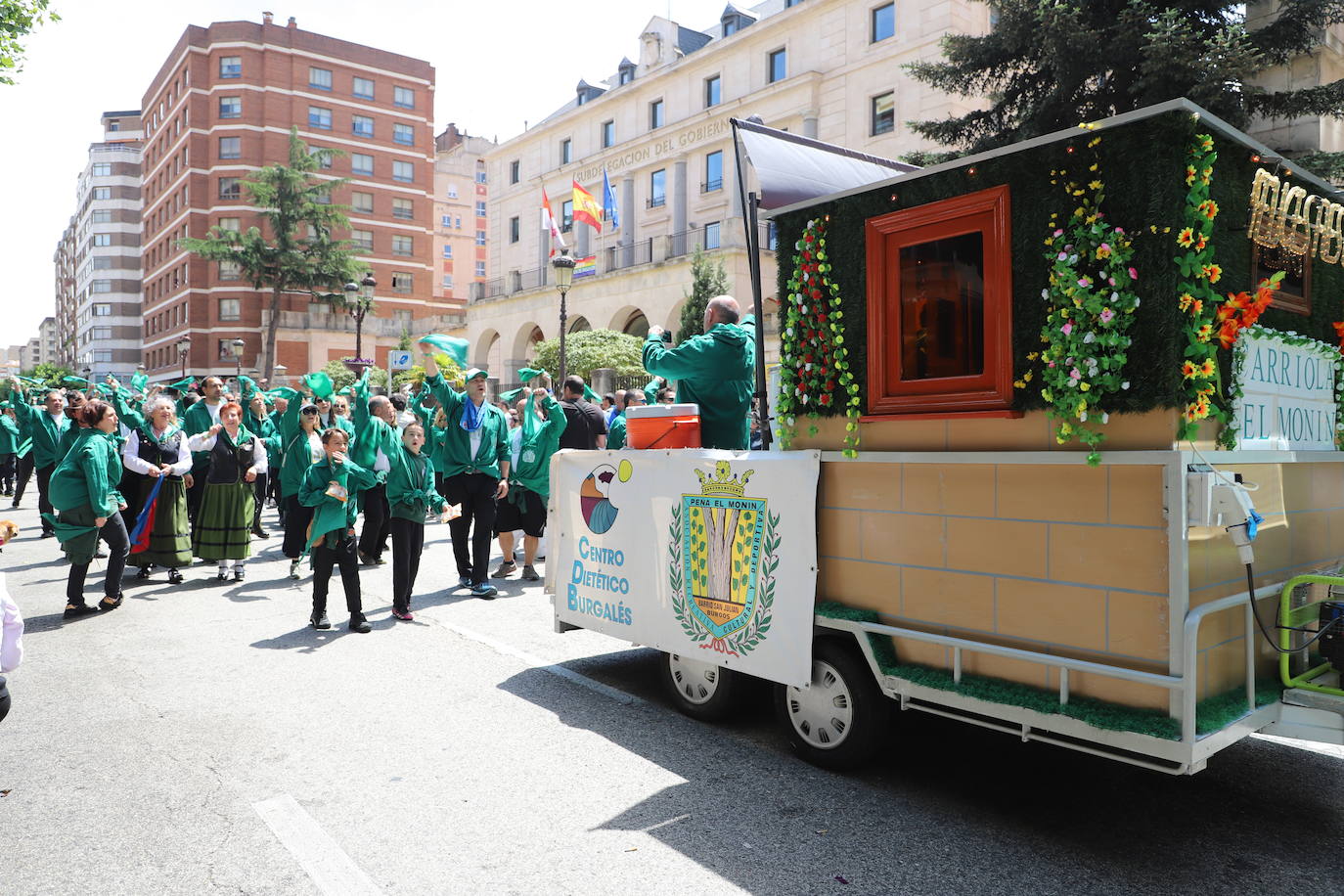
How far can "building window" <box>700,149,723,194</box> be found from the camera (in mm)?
40094

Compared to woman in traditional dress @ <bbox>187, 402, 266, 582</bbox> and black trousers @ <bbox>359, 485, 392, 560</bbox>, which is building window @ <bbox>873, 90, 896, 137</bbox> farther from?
woman in traditional dress @ <bbox>187, 402, 266, 582</bbox>

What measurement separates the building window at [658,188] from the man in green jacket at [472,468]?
35.1 metres

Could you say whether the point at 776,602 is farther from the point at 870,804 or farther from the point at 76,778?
the point at 76,778

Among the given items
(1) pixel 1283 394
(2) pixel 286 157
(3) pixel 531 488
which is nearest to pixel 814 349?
(1) pixel 1283 394

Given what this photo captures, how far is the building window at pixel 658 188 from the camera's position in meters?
42.9

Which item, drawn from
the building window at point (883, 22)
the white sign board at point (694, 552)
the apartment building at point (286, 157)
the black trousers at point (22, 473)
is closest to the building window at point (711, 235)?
the building window at point (883, 22)

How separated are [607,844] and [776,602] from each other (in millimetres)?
1484

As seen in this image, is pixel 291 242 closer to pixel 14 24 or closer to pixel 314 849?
pixel 14 24

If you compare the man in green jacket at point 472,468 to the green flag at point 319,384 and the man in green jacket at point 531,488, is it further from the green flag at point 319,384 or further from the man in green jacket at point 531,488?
the green flag at point 319,384

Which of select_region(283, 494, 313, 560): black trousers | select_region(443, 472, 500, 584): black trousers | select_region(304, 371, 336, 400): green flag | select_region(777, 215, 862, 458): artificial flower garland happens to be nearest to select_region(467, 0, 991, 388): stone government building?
select_region(304, 371, 336, 400): green flag

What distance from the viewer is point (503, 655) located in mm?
6871

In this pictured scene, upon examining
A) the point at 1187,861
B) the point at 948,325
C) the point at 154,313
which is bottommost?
the point at 1187,861

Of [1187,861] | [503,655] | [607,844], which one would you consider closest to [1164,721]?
[1187,861]

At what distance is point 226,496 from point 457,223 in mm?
75042
